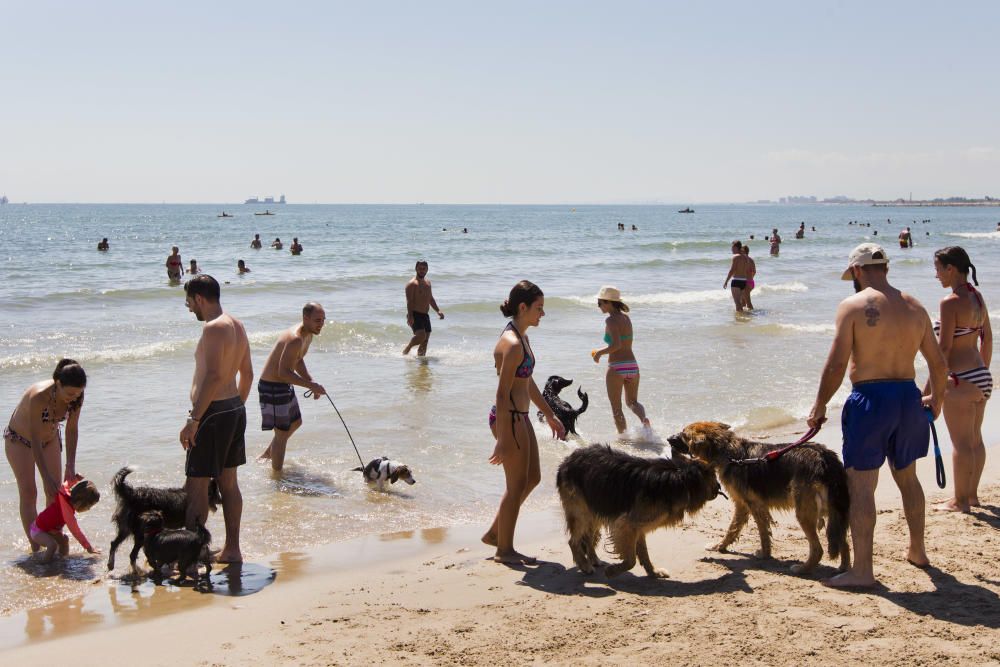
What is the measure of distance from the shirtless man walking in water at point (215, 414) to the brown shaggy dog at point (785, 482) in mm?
2671

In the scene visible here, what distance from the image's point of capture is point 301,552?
6.18 meters

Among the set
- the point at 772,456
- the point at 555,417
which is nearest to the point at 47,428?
the point at 555,417

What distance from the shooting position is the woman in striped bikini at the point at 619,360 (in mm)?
9008

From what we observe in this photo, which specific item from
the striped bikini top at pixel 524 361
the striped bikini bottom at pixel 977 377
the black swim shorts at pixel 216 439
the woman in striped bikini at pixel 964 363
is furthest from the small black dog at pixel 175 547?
the striped bikini bottom at pixel 977 377

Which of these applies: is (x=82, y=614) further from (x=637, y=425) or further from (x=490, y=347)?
(x=490, y=347)

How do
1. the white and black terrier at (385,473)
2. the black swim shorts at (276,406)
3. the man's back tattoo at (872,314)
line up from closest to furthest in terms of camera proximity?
1. the man's back tattoo at (872,314)
2. the white and black terrier at (385,473)
3. the black swim shorts at (276,406)

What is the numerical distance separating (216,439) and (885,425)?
381 cm

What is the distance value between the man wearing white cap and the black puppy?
3.75 meters

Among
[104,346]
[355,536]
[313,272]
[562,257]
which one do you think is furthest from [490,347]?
[562,257]

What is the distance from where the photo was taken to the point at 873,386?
15.5ft

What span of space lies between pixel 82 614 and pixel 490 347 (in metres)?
11.6

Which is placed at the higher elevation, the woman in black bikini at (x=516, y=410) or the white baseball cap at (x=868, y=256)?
the white baseball cap at (x=868, y=256)

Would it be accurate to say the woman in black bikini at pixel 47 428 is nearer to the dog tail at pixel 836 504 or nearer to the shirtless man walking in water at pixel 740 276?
the dog tail at pixel 836 504

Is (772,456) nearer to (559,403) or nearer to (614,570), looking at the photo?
(614,570)
